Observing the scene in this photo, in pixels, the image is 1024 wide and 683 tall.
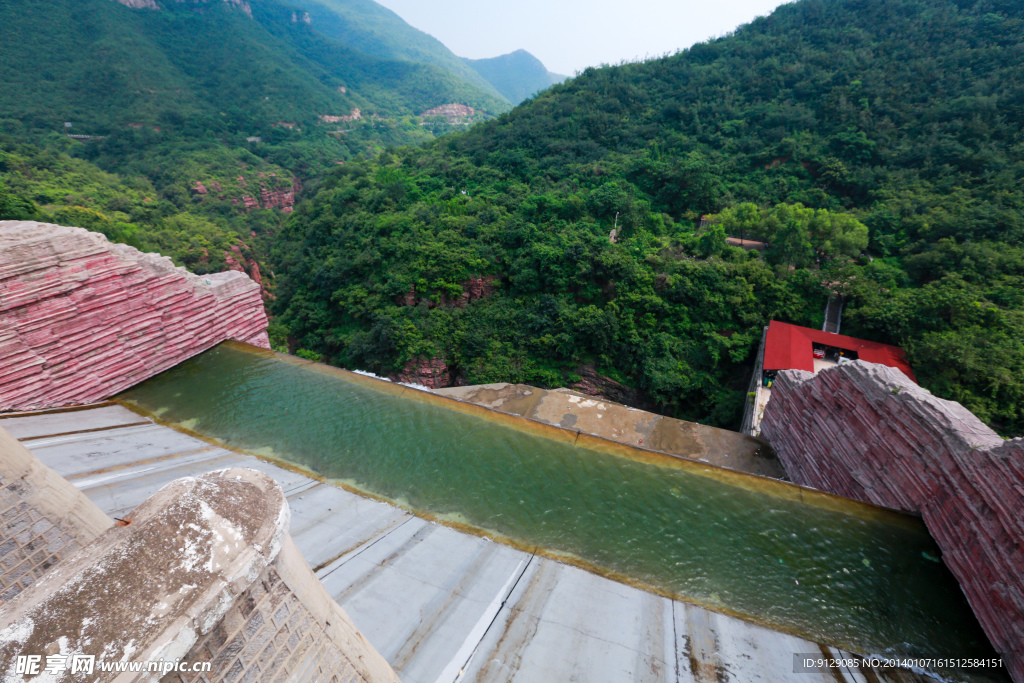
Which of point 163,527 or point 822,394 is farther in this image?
point 822,394

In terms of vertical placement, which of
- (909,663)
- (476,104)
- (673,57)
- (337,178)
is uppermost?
(476,104)

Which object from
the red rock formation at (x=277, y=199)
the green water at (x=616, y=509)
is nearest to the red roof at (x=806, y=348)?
the green water at (x=616, y=509)

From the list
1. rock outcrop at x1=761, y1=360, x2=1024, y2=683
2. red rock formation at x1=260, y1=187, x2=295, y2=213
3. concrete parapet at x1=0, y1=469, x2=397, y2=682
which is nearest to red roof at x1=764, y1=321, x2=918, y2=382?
rock outcrop at x1=761, y1=360, x2=1024, y2=683

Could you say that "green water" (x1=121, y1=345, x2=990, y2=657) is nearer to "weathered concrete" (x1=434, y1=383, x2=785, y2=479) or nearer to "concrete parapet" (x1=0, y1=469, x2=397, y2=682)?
"weathered concrete" (x1=434, y1=383, x2=785, y2=479)

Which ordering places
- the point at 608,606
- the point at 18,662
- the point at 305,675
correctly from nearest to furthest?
the point at 18,662, the point at 305,675, the point at 608,606

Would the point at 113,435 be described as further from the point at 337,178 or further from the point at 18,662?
the point at 337,178

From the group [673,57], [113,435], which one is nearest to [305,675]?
[113,435]

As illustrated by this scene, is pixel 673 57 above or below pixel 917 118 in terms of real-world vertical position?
above
